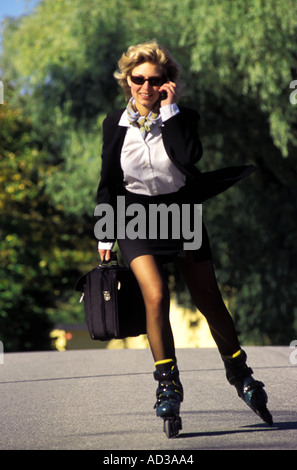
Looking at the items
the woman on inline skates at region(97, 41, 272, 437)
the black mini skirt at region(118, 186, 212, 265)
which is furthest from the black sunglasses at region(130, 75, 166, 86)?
the black mini skirt at region(118, 186, 212, 265)

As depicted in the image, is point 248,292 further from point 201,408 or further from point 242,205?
point 201,408

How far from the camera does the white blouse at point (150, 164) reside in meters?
4.64

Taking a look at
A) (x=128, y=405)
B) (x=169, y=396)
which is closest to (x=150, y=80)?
(x=169, y=396)

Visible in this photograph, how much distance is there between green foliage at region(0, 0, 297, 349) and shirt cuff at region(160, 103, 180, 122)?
27.9 ft

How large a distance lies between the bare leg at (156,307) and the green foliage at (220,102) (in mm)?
8809

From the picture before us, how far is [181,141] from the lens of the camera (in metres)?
4.63

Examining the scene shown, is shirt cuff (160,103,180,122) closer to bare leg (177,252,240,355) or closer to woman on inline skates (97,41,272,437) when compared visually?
woman on inline skates (97,41,272,437)

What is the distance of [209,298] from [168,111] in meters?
0.96

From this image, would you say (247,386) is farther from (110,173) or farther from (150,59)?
(150,59)

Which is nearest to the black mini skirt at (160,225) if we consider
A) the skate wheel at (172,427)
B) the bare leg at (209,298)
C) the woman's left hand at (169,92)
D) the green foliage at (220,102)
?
the bare leg at (209,298)

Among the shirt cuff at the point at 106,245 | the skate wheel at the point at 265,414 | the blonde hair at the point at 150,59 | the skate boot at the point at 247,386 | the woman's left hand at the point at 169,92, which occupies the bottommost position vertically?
the skate wheel at the point at 265,414

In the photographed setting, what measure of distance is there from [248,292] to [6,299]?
8.24 meters

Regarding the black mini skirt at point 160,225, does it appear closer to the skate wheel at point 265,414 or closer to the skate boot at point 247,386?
the skate boot at point 247,386
